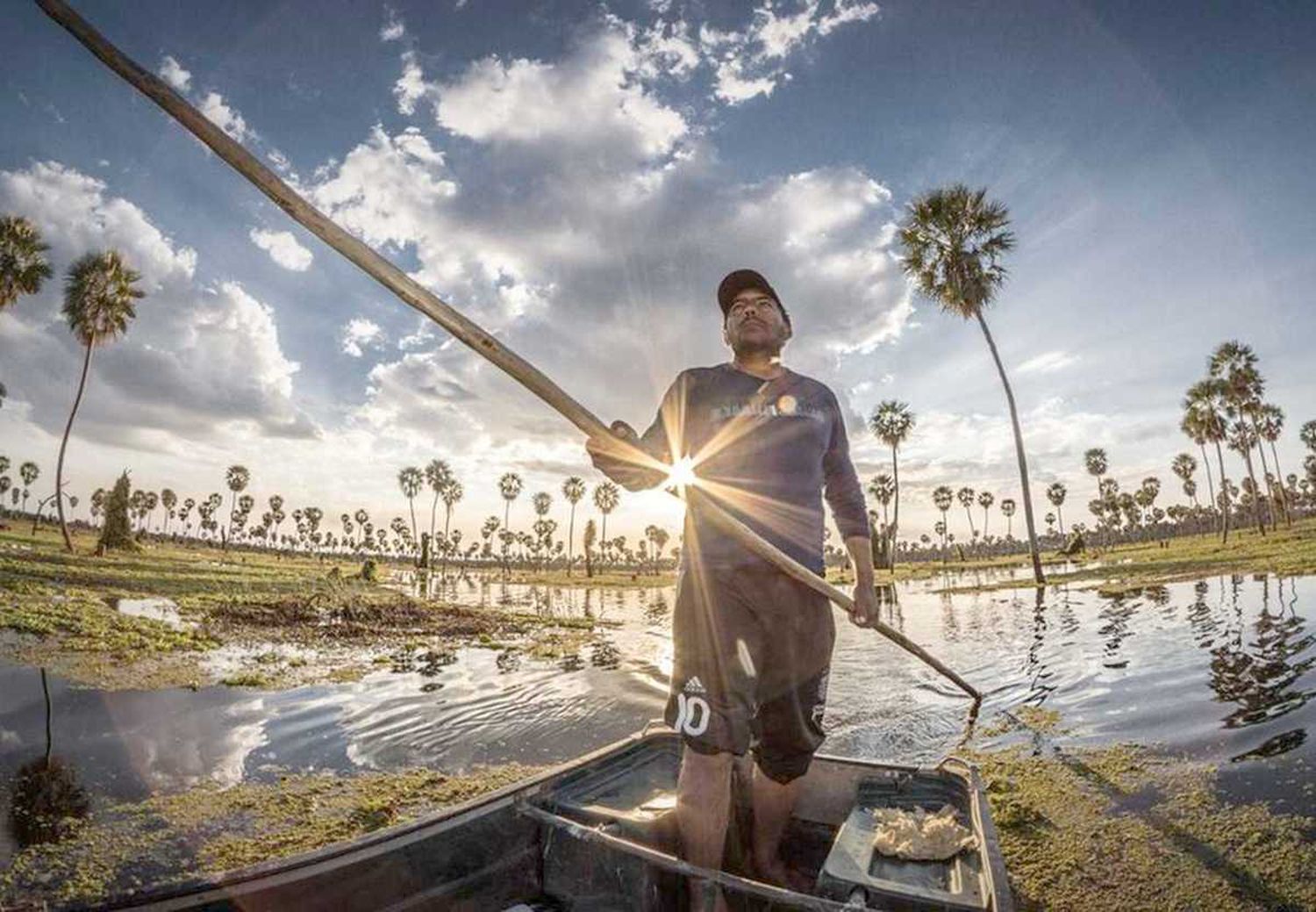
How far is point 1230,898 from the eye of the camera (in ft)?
9.46

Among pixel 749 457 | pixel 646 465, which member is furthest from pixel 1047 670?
pixel 646 465

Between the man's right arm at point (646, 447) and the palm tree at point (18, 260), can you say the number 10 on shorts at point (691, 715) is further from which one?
the palm tree at point (18, 260)

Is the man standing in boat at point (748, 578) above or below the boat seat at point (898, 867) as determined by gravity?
above

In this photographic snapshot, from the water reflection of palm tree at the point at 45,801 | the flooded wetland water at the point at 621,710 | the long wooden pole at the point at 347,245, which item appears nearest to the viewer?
the long wooden pole at the point at 347,245

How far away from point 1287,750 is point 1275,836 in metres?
2.06

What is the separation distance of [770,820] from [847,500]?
1706 millimetres

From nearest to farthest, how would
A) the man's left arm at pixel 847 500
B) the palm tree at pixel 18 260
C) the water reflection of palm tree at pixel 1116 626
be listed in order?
the man's left arm at pixel 847 500 → the water reflection of palm tree at pixel 1116 626 → the palm tree at pixel 18 260

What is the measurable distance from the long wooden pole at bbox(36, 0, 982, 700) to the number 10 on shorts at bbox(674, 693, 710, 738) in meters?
0.69

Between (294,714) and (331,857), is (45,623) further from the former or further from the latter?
(331,857)

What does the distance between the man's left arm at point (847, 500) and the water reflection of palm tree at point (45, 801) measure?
19.2ft

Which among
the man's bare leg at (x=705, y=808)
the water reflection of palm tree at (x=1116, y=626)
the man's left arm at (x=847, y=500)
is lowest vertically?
the water reflection of palm tree at (x=1116, y=626)

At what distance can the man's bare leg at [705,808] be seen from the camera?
2.53 metres

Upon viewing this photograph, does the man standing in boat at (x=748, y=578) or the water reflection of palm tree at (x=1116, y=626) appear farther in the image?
the water reflection of palm tree at (x=1116, y=626)

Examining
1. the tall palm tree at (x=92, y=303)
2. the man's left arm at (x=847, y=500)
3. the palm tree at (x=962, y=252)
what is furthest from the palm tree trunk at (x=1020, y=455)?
the tall palm tree at (x=92, y=303)
